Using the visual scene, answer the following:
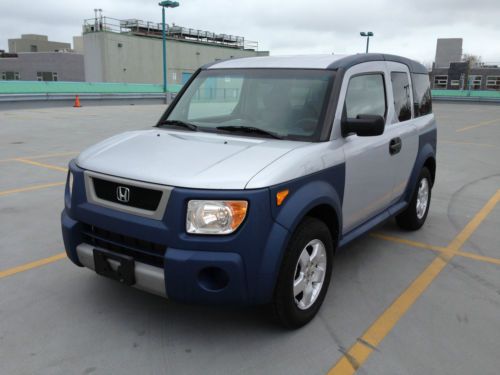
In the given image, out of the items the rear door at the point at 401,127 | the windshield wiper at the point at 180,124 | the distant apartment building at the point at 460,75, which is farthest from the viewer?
the distant apartment building at the point at 460,75

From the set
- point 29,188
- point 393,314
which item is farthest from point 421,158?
point 29,188

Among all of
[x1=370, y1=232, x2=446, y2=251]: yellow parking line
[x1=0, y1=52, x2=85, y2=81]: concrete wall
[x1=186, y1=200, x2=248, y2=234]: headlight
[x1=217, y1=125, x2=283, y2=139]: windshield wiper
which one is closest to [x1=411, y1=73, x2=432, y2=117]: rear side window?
[x1=370, y1=232, x2=446, y2=251]: yellow parking line

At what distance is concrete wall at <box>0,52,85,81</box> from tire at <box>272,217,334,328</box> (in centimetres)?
6168

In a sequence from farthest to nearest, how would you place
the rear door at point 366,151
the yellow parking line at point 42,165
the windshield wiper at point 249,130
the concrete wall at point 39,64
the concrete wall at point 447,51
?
1. the concrete wall at point 447,51
2. the concrete wall at point 39,64
3. the yellow parking line at point 42,165
4. the rear door at point 366,151
5. the windshield wiper at point 249,130

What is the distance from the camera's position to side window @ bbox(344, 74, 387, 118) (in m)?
3.73

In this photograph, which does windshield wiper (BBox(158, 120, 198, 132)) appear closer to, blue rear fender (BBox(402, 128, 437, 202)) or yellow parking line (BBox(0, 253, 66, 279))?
yellow parking line (BBox(0, 253, 66, 279))

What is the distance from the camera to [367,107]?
13.1 ft

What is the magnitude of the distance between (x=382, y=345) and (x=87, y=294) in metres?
2.24

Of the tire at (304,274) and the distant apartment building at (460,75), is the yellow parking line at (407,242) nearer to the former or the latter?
the tire at (304,274)

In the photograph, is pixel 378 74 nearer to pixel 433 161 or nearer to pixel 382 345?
pixel 433 161

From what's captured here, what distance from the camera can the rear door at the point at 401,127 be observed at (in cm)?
436

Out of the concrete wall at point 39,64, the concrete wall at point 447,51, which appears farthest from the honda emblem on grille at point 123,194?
the concrete wall at point 447,51

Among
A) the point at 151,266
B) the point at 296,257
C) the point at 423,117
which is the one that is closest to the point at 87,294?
the point at 151,266

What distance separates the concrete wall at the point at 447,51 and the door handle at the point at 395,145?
78.8 m
